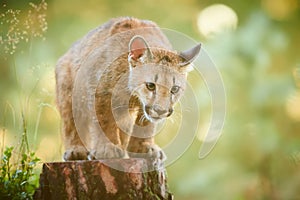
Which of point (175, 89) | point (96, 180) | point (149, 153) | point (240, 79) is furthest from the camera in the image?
point (240, 79)

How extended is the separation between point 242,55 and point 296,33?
0.39m

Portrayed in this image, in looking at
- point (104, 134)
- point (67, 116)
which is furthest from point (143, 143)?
point (67, 116)

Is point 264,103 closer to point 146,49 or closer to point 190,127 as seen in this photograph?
point 190,127

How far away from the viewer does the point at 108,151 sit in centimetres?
215

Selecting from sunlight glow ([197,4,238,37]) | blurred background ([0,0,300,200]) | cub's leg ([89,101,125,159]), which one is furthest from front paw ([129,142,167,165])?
sunlight glow ([197,4,238,37])

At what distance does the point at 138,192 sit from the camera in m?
1.96

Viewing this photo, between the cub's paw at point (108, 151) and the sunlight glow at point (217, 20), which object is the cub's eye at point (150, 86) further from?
the sunlight glow at point (217, 20)

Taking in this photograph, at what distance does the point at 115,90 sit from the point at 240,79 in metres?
1.70

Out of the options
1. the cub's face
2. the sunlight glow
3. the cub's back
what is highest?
the sunlight glow

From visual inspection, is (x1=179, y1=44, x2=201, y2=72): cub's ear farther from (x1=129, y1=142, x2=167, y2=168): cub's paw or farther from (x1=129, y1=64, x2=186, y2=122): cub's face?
(x1=129, y1=142, x2=167, y2=168): cub's paw

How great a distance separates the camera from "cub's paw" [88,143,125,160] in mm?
2148

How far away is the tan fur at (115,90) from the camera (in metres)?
2.06

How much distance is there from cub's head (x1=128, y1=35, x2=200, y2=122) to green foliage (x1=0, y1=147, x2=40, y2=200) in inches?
19.4

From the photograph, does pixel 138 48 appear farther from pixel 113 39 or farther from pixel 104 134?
pixel 104 134
